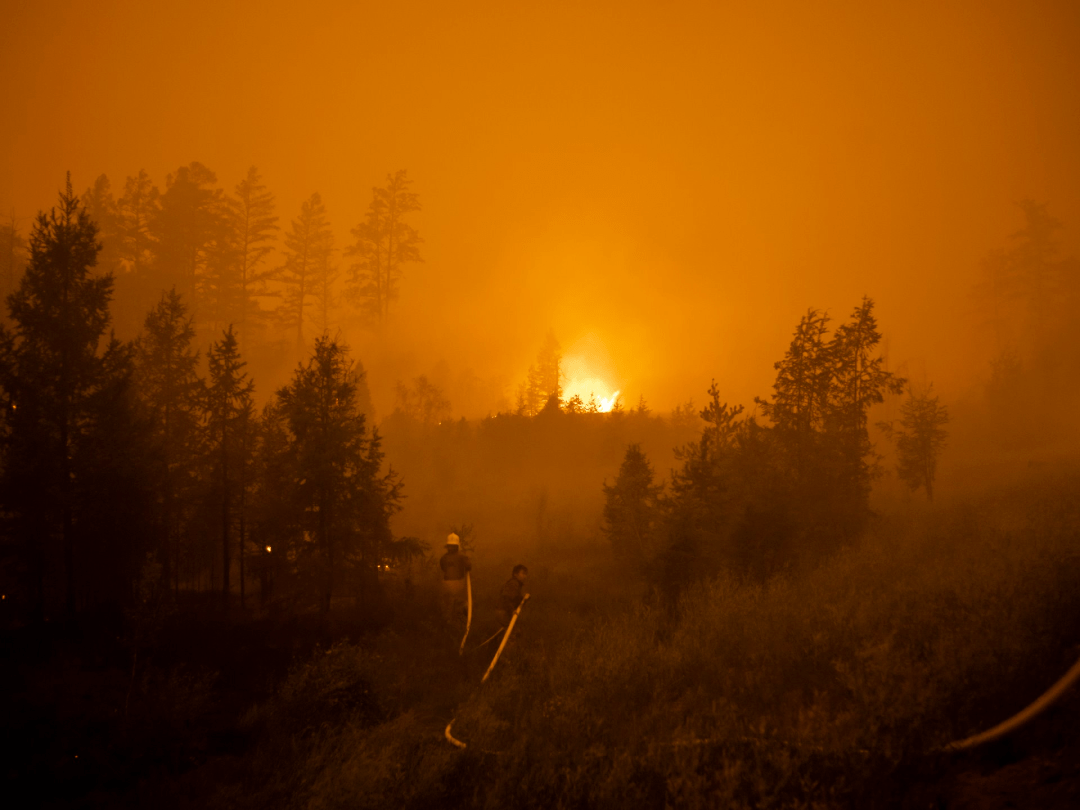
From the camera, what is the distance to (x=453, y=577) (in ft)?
39.1

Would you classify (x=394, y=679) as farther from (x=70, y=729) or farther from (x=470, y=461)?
(x=470, y=461)

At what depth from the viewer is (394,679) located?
941cm

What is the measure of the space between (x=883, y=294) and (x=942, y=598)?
150525 mm

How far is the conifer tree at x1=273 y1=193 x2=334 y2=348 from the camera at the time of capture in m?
59.9

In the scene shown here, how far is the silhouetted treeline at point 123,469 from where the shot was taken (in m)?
13.8

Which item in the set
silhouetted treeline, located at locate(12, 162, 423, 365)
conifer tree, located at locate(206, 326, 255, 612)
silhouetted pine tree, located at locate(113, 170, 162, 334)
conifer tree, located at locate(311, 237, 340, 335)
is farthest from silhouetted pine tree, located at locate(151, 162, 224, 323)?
conifer tree, located at locate(206, 326, 255, 612)

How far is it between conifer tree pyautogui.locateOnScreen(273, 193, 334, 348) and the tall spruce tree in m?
46.0

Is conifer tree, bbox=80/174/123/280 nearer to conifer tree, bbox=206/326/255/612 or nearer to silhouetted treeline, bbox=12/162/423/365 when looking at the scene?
silhouetted treeline, bbox=12/162/423/365

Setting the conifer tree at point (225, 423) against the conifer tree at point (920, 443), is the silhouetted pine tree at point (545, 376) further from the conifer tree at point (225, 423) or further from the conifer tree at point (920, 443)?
the conifer tree at point (225, 423)

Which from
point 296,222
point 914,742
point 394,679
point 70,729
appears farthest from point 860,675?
point 296,222

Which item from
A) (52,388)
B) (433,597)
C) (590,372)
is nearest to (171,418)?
(52,388)

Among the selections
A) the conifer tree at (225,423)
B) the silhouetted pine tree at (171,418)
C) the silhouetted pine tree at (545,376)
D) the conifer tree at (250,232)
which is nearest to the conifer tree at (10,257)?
the conifer tree at (250,232)

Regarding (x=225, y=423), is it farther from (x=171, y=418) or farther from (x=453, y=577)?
(x=453, y=577)

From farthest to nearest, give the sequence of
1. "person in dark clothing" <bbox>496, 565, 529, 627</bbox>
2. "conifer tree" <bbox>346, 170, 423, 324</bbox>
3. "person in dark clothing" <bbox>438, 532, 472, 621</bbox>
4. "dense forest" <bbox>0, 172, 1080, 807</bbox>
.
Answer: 1. "conifer tree" <bbox>346, 170, 423, 324</bbox>
2. "person in dark clothing" <bbox>438, 532, 472, 621</bbox>
3. "person in dark clothing" <bbox>496, 565, 529, 627</bbox>
4. "dense forest" <bbox>0, 172, 1080, 807</bbox>
